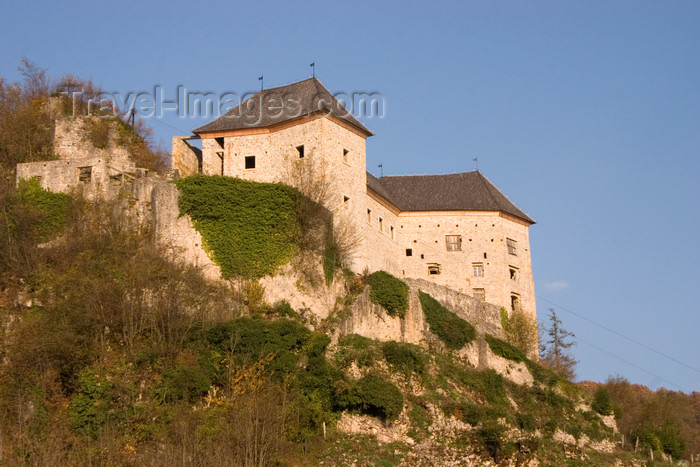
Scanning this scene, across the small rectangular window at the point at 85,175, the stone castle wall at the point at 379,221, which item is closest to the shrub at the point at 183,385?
the stone castle wall at the point at 379,221

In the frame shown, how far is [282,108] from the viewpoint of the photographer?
45188 mm

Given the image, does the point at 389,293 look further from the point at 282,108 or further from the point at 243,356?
the point at 282,108

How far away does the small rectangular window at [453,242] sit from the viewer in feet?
164

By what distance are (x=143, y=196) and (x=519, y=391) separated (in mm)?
17681

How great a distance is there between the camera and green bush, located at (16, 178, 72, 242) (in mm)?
39156

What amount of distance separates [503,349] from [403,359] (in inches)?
312

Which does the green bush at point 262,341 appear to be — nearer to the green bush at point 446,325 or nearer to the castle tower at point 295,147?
the castle tower at point 295,147

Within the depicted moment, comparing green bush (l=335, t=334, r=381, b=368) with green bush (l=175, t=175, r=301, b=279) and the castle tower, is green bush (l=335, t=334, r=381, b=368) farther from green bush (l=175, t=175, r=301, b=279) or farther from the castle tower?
the castle tower

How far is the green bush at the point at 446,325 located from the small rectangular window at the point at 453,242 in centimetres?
747

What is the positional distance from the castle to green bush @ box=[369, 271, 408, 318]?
162cm

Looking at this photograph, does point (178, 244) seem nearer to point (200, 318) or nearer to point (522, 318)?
point (200, 318)

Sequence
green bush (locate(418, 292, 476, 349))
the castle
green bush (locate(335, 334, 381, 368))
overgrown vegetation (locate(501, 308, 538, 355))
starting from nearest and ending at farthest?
green bush (locate(335, 334, 381, 368))
green bush (locate(418, 292, 476, 349))
the castle
overgrown vegetation (locate(501, 308, 538, 355))

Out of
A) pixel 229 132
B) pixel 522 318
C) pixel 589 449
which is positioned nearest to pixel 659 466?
pixel 589 449

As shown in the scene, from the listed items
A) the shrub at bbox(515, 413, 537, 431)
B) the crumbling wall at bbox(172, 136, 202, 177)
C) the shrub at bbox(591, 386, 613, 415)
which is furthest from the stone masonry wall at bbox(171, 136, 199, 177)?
the shrub at bbox(591, 386, 613, 415)
